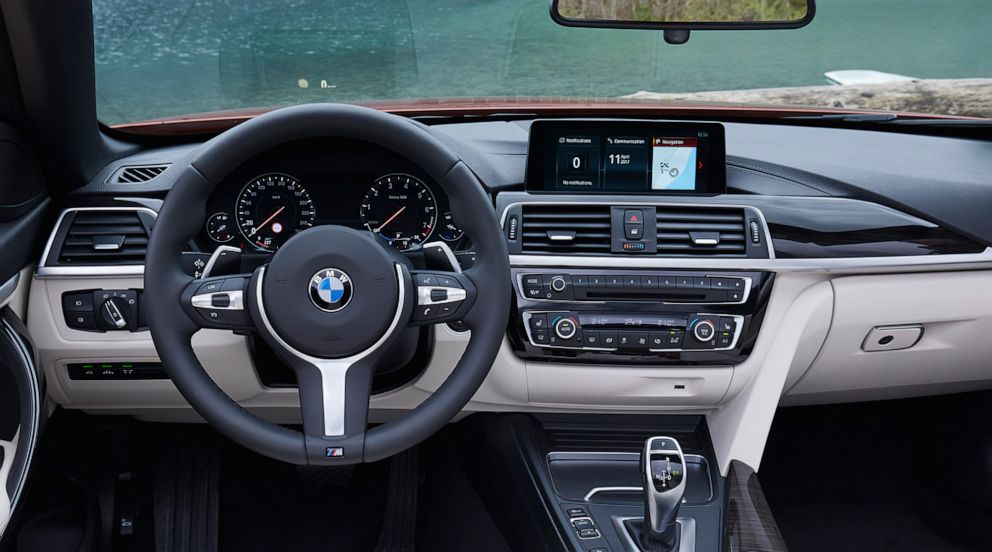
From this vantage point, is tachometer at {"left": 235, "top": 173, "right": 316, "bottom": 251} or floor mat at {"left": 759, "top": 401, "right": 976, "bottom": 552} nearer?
tachometer at {"left": 235, "top": 173, "right": 316, "bottom": 251}

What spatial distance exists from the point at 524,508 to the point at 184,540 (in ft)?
3.14

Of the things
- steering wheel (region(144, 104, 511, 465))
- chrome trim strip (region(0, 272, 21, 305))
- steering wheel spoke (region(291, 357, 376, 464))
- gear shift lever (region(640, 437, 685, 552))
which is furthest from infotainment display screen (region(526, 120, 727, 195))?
chrome trim strip (region(0, 272, 21, 305))

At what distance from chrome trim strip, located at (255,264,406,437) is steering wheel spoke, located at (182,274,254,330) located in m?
0.04

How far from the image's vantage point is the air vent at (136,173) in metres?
2.12

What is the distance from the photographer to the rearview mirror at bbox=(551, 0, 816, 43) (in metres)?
2.01

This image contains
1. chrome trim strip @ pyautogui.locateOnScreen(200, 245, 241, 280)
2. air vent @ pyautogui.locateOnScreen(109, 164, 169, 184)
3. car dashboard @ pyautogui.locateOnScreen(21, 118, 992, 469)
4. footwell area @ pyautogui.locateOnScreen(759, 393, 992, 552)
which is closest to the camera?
chrome trim strip @ pyautogui.locateOnScreen(200, 245, 241, 280)

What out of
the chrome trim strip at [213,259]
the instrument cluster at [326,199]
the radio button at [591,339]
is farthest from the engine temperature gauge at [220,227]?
the radio button at [591,339]

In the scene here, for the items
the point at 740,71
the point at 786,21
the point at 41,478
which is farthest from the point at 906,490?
the point at 41,478

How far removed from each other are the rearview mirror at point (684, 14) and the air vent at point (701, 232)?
1.29 feet

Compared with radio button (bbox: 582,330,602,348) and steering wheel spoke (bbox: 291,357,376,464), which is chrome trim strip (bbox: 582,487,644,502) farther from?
steering wheel spoke (bbox: 291,357,376,464)

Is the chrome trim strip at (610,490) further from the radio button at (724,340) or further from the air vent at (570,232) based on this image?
the air vent at (570,232)

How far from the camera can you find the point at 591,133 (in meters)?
2.08

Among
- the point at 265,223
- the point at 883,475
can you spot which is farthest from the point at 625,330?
the point at 883,475

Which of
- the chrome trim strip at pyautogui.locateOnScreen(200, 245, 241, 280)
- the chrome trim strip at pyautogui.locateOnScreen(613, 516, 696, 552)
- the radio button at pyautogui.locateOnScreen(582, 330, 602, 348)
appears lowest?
the chrome trim strip at pyautogui.locateOnScreen(613, 516, 696, 552)
